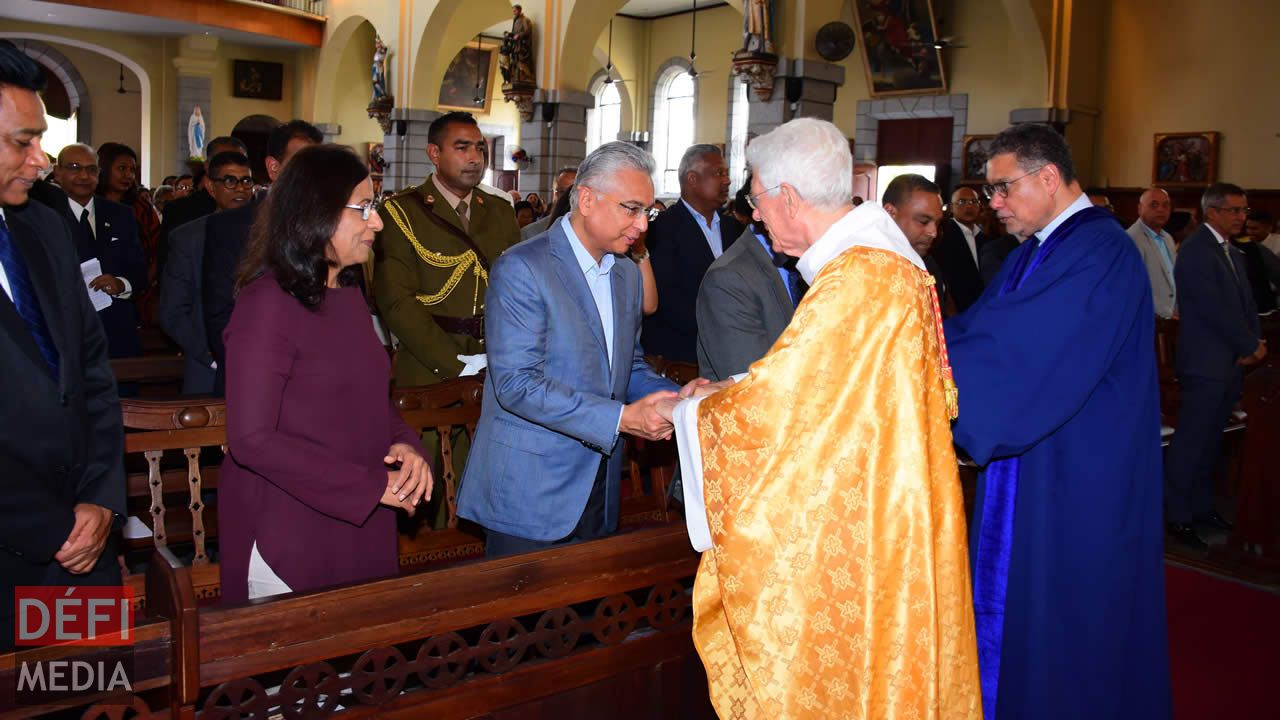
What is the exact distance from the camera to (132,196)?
259 inches

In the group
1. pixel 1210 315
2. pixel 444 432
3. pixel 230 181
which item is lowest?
pixel 444 432

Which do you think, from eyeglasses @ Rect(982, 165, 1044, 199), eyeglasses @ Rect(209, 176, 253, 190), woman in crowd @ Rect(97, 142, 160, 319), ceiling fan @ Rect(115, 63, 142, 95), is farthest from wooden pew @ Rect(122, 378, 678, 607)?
ceiling fan @ Rect(115, 63, 142, 95)

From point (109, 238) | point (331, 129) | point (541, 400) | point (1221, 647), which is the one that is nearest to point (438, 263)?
point (541, 400)

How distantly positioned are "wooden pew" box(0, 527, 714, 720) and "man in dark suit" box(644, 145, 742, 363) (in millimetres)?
2277

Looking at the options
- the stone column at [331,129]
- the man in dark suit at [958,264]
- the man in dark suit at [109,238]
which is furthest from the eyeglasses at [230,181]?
the stone column at [331,129]

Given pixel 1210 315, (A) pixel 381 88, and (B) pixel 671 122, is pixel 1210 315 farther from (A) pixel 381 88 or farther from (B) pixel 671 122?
(B) pixel 671 122

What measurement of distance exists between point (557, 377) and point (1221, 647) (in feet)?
9.47

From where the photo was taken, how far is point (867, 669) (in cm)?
184

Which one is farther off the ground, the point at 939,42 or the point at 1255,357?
the point at 939,42

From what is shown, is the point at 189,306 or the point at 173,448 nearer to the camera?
the point at 173,448

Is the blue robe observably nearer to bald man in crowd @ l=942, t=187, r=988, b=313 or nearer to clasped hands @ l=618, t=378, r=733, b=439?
clasped hands @ l=618, t=378, r=733, b=439

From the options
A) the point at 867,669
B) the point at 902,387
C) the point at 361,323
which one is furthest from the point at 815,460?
the point at 361,323

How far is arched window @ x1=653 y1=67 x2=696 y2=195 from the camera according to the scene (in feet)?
69.7

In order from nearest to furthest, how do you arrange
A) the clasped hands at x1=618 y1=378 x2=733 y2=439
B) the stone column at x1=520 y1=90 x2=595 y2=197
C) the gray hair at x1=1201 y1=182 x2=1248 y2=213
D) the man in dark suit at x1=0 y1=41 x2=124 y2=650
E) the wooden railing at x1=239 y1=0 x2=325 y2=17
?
1. the man in dark suit at x1=0 y1=41 x2=124 y2=650
2. the clasped hands at x1=618 y1=378 x2=733 y2=439
3. the gray hair at x1=1201 y1=182 x2=1248 y2=213
4. the stone column at x1=520 y1=90 x2=595 y2=197
5. the wooden railing at x1=239 y1=0 x2=325 y2=17
